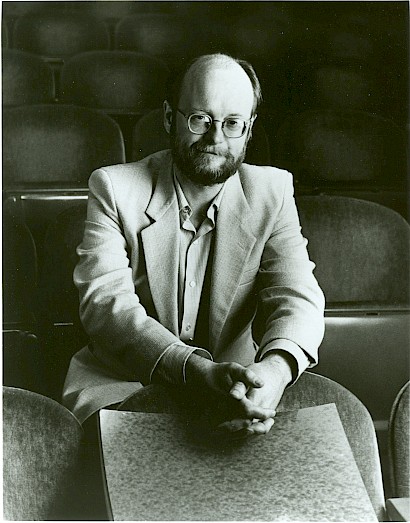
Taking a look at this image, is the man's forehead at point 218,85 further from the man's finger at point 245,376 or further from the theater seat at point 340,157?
the theater seat at point 340,157

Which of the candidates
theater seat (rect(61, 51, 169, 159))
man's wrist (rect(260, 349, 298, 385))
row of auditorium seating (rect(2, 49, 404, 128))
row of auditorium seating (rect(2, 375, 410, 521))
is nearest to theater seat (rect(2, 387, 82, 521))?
row of auditorium seating (rect(2, 375, 410, 521))

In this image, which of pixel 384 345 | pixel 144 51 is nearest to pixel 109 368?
pixel 384 345

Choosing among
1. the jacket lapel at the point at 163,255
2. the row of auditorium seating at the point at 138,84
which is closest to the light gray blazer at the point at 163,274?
the jacket lapel at the point at 163,255

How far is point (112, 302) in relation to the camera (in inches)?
36.6

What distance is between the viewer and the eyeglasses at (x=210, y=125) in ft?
3.05

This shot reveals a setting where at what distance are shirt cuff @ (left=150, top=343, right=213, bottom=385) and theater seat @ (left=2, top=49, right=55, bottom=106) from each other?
744 millimetres

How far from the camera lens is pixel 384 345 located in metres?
1.00

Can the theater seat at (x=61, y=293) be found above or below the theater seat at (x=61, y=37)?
below

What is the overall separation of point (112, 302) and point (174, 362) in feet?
0.43

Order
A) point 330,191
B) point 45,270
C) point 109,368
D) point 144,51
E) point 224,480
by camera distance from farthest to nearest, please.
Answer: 1. point 144,51
2. point 330,191
3. point 45,270
4. point 109,368
5. point 224,480

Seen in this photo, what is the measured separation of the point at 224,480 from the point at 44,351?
45 cm

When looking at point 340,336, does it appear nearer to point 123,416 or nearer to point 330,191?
point 123,416

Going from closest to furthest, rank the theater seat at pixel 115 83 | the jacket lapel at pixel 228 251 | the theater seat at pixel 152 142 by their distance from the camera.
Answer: the jacket lapel at pixel 228 251 → the theater seat at pixel 152 142 → the theater seat at pixel 115 83

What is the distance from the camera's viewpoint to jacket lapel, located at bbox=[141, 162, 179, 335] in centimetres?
97
